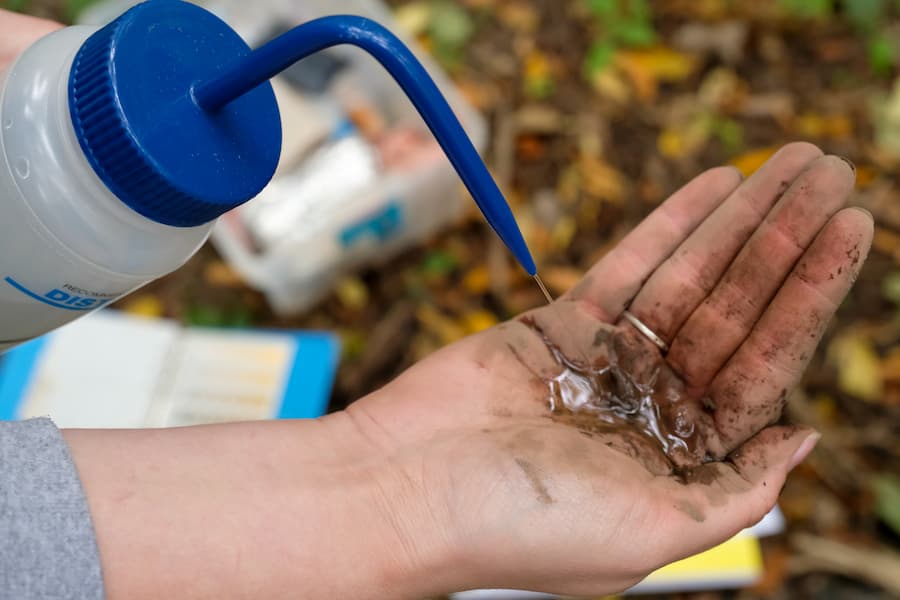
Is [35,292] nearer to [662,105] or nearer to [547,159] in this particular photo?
[547,159]

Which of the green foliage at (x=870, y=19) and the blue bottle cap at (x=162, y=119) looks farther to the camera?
the green foliage at (x=870, y=19)

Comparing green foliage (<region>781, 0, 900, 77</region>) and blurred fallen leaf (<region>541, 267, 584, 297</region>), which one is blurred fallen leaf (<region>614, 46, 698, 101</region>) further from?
blurred fallen leaf (<region>541, 267, 584, 297</region>)

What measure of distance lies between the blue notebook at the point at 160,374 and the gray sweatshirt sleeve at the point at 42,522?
35.4 inches

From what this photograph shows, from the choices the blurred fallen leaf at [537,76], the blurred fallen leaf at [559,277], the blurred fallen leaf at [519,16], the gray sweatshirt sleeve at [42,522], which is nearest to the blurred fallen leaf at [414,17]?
the blurred fallen leaf at [519,16]

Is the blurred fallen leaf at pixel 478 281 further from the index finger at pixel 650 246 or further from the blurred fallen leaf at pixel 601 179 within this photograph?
the index finger at pixel 650 246

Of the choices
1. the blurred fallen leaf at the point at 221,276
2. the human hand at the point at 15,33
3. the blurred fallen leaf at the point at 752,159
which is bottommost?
the blurred fallen leaf at the point at 221,276

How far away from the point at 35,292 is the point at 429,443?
0.52 metres

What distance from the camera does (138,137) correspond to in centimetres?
72

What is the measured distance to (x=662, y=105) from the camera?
213cm

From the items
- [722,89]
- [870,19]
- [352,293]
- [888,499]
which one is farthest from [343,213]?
[870,19]

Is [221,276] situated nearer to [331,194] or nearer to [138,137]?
[331,194]

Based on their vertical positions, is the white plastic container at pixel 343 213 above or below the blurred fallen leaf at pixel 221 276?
above

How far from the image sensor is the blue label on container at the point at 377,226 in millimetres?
1845

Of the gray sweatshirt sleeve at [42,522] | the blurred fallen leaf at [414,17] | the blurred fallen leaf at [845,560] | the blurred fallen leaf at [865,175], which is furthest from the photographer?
the blurred fallen leaf at [414,17]
